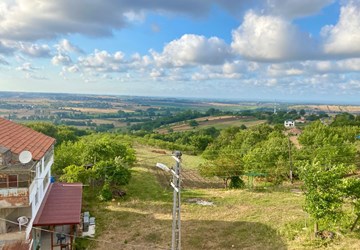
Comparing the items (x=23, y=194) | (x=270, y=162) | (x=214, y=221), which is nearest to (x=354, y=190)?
(x=214, y=221)

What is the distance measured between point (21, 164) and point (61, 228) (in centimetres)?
734

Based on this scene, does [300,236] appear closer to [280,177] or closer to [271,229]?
[271,229]

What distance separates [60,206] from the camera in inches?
928

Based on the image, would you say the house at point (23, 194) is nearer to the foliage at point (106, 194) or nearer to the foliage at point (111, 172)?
the foliage at point (106, 194)

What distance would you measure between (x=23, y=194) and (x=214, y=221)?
15.4 m

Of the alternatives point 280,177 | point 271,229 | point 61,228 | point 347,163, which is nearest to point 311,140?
point 347,163

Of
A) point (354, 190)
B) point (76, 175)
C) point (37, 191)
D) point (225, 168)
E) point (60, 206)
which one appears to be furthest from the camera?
point (225, 168)

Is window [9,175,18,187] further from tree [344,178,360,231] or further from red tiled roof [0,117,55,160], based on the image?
tree [344,178,360,231]

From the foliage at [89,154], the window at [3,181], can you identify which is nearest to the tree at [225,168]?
the foliage at [89,154]

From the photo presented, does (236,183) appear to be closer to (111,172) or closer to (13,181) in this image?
(111,172)

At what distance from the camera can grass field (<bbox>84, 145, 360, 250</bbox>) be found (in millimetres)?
23203

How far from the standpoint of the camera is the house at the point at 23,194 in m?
18.0

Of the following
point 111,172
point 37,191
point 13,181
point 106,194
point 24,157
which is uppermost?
point 24,157

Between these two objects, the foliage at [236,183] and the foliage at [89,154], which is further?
the foliage at [236,183]
